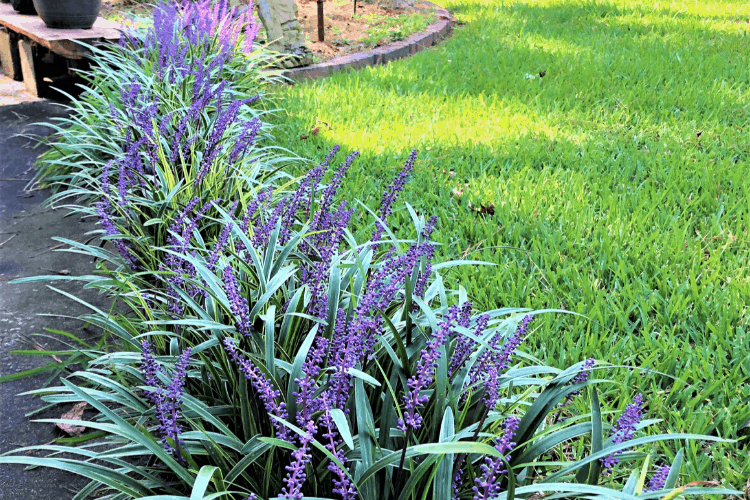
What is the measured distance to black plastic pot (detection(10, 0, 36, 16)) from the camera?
19.4 feet

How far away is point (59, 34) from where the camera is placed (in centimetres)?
488

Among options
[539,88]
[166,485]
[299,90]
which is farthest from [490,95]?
[166,485]

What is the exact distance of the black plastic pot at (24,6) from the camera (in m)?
5.92

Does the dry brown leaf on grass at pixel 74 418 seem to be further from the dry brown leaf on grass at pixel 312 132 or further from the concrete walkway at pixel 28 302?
the dry brown leaf on grass at pixel 312 132

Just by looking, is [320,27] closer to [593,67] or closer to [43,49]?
[43,49]

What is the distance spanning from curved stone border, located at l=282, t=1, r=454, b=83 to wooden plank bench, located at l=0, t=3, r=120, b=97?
1582mm

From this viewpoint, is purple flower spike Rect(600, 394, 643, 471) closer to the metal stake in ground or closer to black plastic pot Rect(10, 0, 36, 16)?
the metal stake in ground

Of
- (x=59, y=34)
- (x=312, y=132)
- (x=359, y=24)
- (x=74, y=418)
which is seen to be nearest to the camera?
(x=74, y=418)

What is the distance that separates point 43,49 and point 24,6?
4.02 ft

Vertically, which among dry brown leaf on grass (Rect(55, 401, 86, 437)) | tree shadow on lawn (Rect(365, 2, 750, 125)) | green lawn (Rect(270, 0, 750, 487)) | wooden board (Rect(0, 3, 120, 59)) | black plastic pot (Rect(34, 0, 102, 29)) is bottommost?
dry brown leaf on grass (Rect(55, 401, 86, 437))

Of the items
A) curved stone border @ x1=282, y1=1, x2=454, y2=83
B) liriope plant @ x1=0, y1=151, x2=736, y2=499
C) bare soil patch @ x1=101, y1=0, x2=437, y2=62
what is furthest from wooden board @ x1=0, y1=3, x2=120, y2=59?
liriope plant @ x1=0, y1=151, x2=736, y2=499

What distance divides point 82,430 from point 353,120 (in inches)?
112

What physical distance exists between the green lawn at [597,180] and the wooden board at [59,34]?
5.36 ft

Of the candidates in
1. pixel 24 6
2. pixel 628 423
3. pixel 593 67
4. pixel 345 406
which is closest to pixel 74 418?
pixel 345 406
